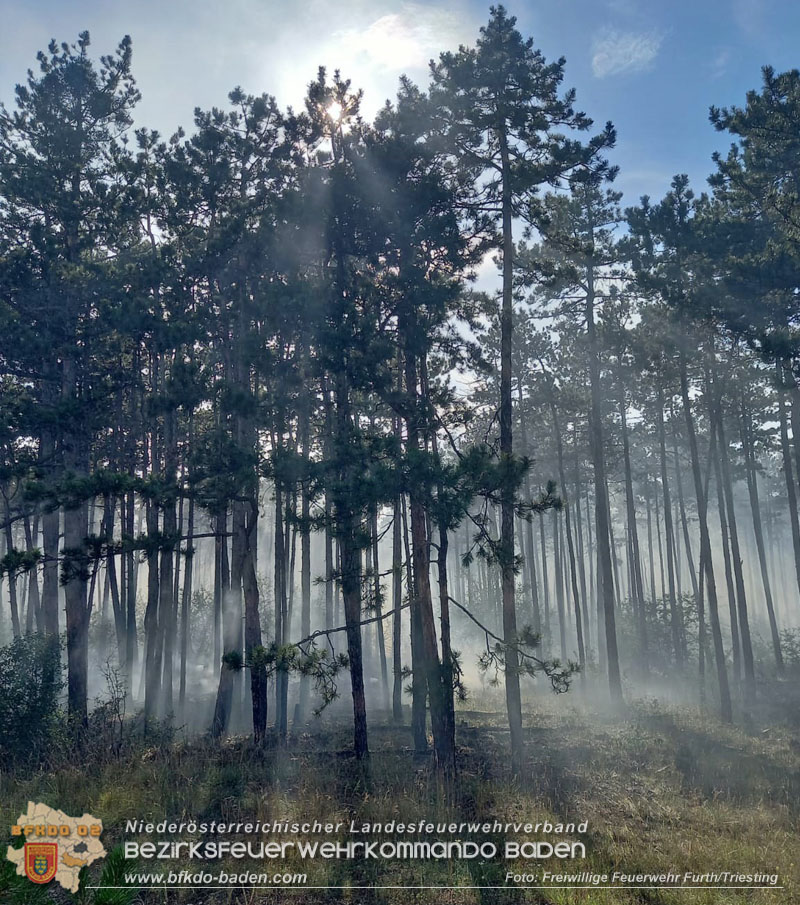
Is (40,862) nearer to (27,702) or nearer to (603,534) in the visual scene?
(27,702)

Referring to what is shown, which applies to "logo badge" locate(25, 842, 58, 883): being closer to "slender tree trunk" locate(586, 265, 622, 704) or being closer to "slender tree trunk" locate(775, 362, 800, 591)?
"slender tree trunk" locate(586, 265, 622, 704)

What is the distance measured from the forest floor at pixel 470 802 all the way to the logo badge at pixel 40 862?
263 mm

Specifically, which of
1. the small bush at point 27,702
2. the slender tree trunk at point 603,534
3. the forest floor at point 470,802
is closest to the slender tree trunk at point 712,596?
the slender tree trunk at point 603,534

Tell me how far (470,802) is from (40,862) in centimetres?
714

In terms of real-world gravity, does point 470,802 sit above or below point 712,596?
below

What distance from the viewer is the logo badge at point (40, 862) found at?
6758 mm

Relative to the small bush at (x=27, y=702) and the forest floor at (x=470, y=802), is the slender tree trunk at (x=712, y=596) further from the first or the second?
the small bush at (x=27, y=702)

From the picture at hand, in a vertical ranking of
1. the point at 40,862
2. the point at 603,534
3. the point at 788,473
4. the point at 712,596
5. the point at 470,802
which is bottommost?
the point at 470,802

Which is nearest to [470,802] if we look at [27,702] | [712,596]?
[27,702]

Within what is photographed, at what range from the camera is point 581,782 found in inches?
521

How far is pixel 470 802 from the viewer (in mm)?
11195

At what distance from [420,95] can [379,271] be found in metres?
4.48

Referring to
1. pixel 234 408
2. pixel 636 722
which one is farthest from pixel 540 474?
pixel 234 408

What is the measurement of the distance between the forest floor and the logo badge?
0.86 ft
